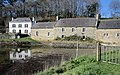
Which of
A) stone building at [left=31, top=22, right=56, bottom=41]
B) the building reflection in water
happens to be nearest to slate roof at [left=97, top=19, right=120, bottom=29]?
stone building at [left=31, top=22, right=56, bottom=41]

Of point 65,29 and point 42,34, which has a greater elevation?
point 65,29

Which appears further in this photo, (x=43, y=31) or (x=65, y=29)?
(x=43, y=31)

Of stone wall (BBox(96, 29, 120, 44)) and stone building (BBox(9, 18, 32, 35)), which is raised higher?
stone building (BBox(9, 18, 32, 35))

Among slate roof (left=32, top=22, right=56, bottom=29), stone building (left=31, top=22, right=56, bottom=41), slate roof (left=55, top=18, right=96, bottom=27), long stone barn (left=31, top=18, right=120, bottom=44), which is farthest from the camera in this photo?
slate roof (left=32, top=22, right=56, bottom=29)

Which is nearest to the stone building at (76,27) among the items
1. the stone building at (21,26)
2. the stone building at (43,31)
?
the stone building at (43,31)

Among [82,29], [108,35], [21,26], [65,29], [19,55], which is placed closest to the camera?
[19,55]

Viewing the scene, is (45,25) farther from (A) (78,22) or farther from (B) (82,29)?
(B) (82,29)

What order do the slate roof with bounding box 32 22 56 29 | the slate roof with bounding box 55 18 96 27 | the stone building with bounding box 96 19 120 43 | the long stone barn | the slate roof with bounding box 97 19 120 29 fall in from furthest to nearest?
the slate roof with bounding box 32 22 56 29, the slate roof with bounding box 55 18 96 27, the long stone barn, the slate roof with bounding box 97 19 120 29, the stone building with bounding box 96 19 120 43

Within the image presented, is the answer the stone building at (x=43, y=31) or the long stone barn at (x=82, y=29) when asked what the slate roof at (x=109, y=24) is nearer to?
the long stone barn at (x=82, y=29)

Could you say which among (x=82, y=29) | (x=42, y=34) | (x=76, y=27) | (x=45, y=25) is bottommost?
(x=42, y=34)

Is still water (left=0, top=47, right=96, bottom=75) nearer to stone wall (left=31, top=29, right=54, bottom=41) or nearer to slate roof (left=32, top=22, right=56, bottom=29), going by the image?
stone wall (left=31, top=29, right=54, bottom=41)

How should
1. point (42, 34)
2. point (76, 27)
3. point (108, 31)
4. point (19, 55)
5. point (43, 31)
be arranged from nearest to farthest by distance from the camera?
point (19, 55)
point (108, 31)
point (76, 27)
point (43, 31)
point (42, 34)

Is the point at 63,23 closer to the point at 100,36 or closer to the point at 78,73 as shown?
the point at 100,36

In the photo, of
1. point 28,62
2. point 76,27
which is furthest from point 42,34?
point 28,62
